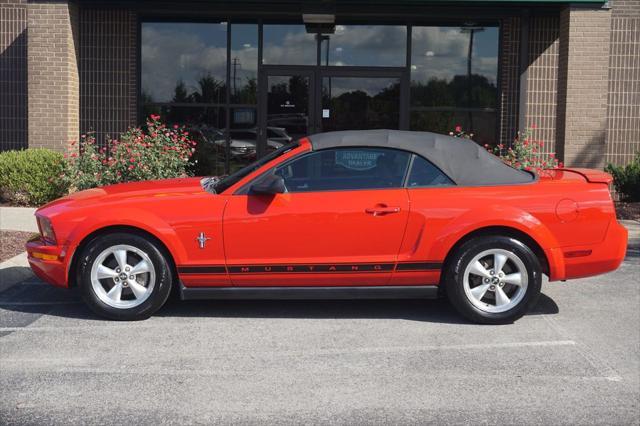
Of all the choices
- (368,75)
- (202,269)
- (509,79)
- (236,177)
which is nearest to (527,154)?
(509,79)

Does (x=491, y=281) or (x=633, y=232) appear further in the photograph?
(x=633, y=232)

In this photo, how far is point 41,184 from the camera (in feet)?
44.2

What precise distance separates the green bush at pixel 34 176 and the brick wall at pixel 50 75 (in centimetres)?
77

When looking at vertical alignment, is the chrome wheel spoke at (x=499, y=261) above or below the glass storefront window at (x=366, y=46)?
below

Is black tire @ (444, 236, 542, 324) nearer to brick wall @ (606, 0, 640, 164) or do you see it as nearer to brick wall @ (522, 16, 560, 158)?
brick wall @ (522, 16, 560, 158)

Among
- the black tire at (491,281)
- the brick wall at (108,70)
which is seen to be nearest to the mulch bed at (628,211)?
the black tire at (491,281)

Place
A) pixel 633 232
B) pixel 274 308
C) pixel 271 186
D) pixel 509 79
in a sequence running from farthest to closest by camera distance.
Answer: pixel 509 79
pixel 633 232
pixel 274 308
pixel 271 186

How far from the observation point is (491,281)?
6.55m

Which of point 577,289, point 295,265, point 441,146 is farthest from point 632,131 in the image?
point 295,265

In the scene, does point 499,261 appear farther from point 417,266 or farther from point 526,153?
point 526,153

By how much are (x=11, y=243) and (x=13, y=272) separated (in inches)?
59.7

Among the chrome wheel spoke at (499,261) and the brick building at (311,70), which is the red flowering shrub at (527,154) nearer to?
the brick building at (311,70)

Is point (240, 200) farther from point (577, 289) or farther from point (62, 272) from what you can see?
point (577, 289)

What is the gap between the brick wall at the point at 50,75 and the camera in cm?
1419
